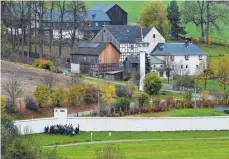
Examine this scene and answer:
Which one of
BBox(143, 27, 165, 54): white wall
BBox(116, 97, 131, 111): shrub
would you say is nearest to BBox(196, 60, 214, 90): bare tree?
BBox(143, 27, 165, 54): white wall

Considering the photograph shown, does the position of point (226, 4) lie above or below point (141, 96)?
above

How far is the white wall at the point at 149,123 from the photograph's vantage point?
4066 centimetres

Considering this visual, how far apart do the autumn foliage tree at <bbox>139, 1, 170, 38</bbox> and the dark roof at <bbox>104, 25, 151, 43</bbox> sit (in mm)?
6397

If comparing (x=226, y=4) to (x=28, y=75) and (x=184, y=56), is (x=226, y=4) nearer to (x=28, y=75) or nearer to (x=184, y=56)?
(x=184, y=56)

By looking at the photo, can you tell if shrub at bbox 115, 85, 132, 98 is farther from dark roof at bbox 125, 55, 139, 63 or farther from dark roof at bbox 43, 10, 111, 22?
dark roof at bbox 43, 10, 111, 22

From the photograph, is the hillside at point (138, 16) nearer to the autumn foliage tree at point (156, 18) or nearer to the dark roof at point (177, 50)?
the autumn foliage tree at point (156, 18)

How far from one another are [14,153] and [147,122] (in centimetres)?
1817

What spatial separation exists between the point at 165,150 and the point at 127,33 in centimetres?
3691

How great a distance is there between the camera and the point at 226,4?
96.4 m

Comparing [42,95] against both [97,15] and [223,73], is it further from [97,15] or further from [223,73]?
[97,15]

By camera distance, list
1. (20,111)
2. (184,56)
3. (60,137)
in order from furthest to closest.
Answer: (184,56) → (20,111) → (60,137)

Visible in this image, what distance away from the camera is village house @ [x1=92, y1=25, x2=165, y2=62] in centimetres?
6850

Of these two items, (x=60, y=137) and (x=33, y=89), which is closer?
(x=60, y=137)

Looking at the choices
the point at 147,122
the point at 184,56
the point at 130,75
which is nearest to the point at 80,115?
the point at 147,122
